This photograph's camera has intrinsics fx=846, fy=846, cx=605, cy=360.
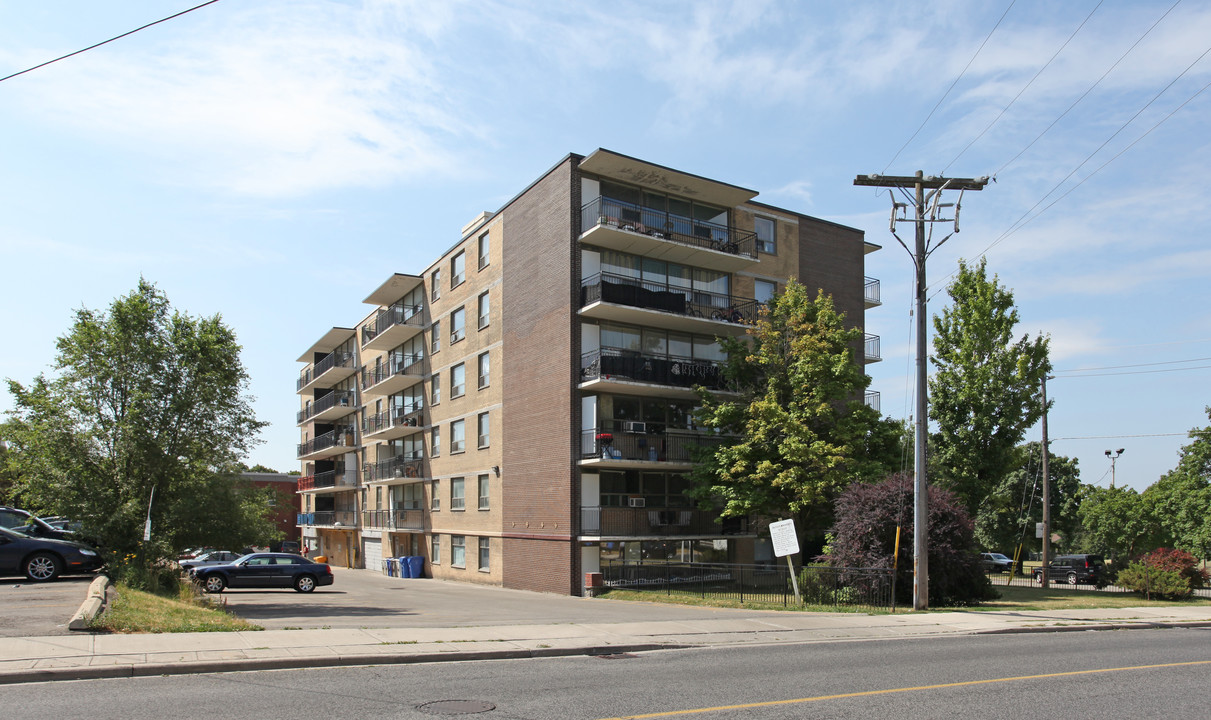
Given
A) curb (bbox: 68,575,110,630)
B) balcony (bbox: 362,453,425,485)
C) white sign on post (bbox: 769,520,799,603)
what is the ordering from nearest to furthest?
curb (bbox: 68,575,110,630), white sign on post (bbox: 769,520,799,603), balcony (bbox: 362,453,425,485)

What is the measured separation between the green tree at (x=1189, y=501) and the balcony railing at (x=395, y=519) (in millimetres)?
36484

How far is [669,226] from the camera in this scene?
32.7 meters

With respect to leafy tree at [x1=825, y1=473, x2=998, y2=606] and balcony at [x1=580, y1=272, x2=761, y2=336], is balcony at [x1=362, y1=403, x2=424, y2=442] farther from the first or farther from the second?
leafy tree at [x1=825, y1=473, x2=998, y2=606]

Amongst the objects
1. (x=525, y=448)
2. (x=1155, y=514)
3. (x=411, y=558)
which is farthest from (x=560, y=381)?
(x=1155, y=514)

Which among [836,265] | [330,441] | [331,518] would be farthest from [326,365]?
[836,265]

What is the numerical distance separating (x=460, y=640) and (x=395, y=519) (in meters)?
34.6

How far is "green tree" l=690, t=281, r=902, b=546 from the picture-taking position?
2689 centimetres

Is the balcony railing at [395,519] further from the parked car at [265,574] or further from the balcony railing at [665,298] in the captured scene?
the balcony railing at [665,298]

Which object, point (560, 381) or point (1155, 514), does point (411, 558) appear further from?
point (1155, 514)

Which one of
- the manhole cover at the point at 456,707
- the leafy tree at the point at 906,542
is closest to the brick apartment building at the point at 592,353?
the leafy tree at the point at 906,542

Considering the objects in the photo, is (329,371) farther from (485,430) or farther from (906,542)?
(906,542)

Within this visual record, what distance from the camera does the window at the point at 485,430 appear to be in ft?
121

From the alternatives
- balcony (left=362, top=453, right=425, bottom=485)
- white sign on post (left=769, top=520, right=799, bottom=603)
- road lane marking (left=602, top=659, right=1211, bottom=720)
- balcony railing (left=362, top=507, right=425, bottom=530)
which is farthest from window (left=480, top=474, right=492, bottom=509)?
road lane marking (left=602, top=659, right=1211, bottom=720)

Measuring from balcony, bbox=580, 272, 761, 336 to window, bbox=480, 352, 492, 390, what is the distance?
8143mm
